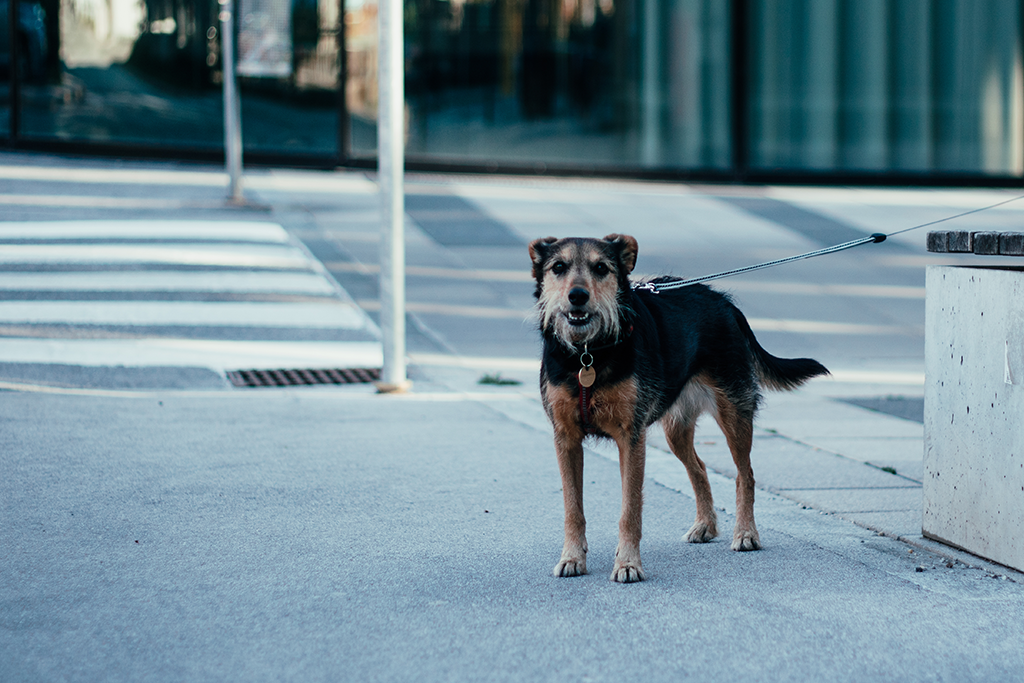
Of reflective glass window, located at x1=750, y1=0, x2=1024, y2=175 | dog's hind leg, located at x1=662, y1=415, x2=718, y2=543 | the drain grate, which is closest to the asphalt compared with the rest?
dog's hind leg, located at x1=662, y1=415, x2=718, y2=543

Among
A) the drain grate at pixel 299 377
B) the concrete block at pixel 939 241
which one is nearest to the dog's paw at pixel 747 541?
the concrete block at pixel 939 241

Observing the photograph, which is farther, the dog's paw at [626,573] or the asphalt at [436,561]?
the dog's paw at [626,573]

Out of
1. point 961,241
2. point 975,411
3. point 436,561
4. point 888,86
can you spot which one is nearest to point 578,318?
point 436,561

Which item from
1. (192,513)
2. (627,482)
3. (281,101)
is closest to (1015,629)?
(627,482)

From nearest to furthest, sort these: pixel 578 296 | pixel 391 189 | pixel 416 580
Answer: pixel 578 296 → pixel 416 580 → pixel 391 189

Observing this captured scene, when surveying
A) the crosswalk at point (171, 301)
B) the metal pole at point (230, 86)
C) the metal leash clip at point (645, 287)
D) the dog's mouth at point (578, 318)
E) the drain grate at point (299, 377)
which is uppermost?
the metal pole at point (230, 86)

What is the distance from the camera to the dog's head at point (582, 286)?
4.96 m

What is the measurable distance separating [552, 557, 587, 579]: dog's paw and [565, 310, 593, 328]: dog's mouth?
39.5 inches

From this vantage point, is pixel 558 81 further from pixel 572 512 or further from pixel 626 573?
pixel 626 573

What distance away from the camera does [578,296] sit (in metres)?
4.91

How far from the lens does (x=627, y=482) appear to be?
513 centimetres

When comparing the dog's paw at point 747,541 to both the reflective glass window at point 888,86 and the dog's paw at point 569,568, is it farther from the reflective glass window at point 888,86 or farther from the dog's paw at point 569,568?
the reflective glass window at point 888,86

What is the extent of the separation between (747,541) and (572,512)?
94 cm

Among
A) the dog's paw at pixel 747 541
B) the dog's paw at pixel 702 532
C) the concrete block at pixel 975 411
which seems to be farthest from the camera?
the dog's paw at pixel 702 532
